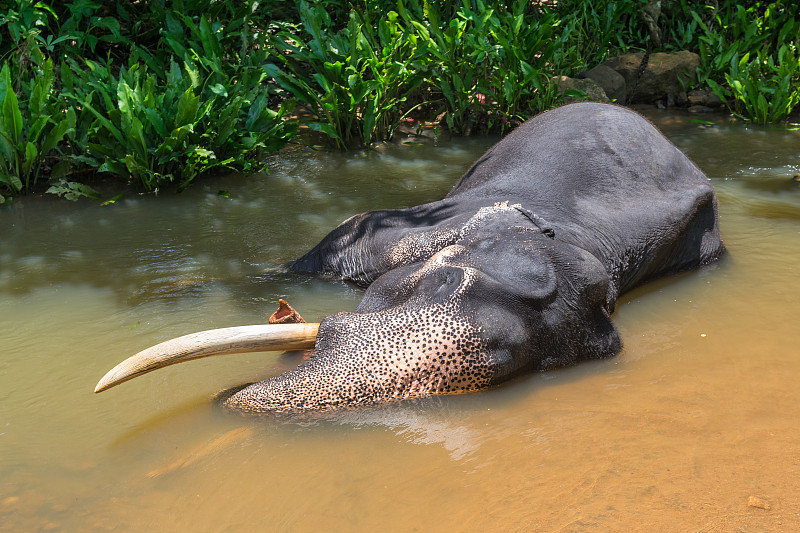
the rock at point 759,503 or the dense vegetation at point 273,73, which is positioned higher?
the dense vegetation at point 273,73

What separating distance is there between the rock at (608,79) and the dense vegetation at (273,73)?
8.9 inches

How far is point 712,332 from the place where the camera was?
11.6 ft

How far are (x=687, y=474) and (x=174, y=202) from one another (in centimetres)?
402

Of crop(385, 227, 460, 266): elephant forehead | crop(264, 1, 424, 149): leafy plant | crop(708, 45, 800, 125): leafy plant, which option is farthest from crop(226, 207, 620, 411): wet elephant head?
crop(708, 45, 800, 125): leafy plant

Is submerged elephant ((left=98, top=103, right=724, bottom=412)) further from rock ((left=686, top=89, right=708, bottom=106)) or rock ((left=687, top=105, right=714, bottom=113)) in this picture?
rock ((left=686, top=89, right=708, bottom=106))

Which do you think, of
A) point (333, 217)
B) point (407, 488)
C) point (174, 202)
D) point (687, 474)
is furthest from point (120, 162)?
point (687, 474)

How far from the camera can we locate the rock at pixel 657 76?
8.54 m

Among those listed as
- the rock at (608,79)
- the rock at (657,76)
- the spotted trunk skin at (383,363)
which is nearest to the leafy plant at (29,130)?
the spotted trunk skin at (383,363)

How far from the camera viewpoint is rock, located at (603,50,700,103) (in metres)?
8.54

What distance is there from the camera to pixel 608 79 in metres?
8.29

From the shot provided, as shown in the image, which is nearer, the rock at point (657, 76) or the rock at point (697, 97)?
the rock at point (697, 97)

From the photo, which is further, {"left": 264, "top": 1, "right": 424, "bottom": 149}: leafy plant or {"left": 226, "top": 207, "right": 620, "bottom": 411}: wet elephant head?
{"left": 264, "top": 1, "right": 424, "bottom": 149}: leafy plant

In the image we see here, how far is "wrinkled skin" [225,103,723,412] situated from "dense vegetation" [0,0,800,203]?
2.10 meters

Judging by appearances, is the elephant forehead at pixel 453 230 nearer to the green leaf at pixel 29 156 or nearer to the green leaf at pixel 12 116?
the green leaf at pixel 29 156
